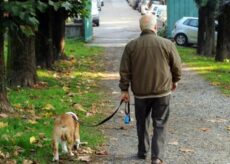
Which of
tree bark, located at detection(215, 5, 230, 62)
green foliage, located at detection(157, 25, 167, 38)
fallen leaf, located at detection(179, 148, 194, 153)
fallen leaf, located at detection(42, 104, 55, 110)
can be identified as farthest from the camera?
green foliage, located at detection(157, 25, 167, 38)

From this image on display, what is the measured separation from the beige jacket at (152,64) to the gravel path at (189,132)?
1052 millimetres

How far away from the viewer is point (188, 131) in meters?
9.77

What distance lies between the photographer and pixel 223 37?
74.8 feet

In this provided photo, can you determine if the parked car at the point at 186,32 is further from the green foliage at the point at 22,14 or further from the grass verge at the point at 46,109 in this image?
the green foliage at the point at 22,14

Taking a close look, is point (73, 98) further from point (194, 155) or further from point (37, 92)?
point (194, 155)

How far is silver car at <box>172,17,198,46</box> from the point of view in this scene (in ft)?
113

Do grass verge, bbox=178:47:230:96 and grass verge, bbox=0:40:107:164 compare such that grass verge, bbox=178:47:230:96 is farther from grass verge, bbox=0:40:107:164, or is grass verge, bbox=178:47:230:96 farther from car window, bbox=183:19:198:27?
car window, bbox=183:19:198:27

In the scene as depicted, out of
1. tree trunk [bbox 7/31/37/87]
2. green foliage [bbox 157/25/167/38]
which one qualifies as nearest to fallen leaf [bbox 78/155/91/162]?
tree trunk [bbox 7/31/37/87]

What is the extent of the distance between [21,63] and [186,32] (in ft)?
72.1

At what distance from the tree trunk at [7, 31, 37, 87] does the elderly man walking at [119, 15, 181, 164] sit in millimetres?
6486

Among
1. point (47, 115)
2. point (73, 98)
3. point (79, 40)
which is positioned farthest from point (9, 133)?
point (79, 40)

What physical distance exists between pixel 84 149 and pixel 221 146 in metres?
2.06

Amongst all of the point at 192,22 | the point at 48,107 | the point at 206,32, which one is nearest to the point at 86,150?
the point at 48,107

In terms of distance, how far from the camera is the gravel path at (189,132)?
796 cm
